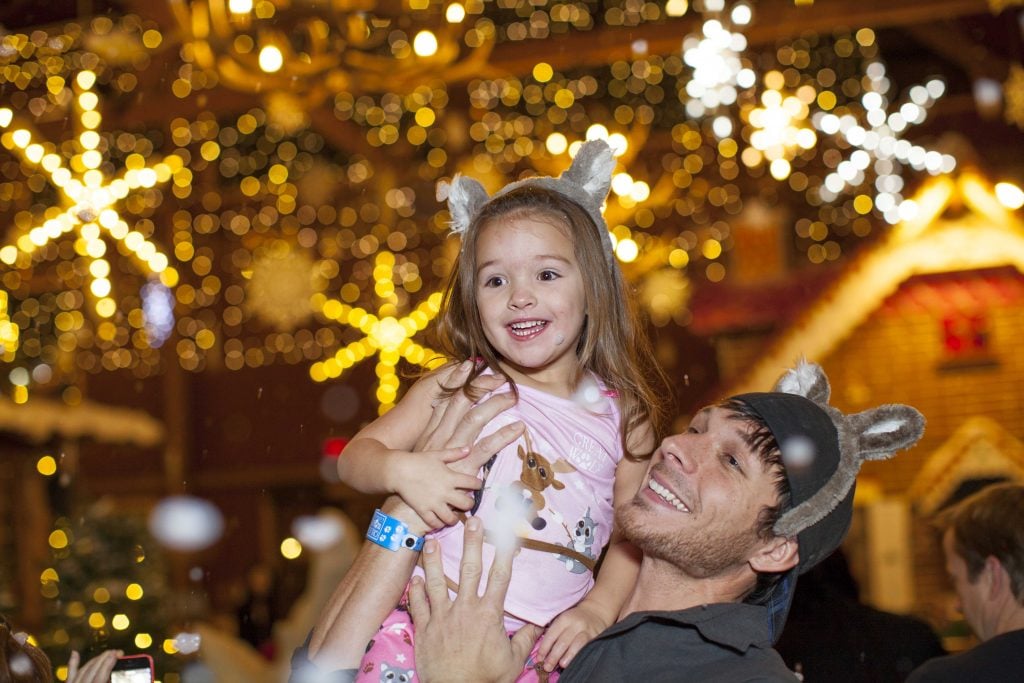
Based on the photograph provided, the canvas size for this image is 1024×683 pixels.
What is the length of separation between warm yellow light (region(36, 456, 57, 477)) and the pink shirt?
5881 mm

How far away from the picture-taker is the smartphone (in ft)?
5.47

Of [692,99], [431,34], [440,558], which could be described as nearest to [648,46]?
[431,34]

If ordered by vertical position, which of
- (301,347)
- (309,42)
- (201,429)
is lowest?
(201,429)

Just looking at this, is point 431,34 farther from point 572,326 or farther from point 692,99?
point 692,99

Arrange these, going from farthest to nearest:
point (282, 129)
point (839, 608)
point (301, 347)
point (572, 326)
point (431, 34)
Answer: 1. point (301, 347)
2. point (282, 129)
3. point (431, 34)
4. point (839, 608)
5. point (572, 326)

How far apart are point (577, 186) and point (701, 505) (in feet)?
2.11

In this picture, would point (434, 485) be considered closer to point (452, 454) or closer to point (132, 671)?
point (452, 454)

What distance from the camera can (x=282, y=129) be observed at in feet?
26.4

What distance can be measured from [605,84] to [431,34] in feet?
12.4

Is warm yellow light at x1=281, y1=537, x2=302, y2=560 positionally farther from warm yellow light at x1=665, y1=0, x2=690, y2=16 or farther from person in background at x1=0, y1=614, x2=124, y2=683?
person in background at x1=0, y1=614, x2=124, y2=683

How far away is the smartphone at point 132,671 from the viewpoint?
5.47 feet

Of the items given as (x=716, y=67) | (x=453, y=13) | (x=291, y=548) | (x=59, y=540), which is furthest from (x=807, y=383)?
(x=291, y=548)

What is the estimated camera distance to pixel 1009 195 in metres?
5.12

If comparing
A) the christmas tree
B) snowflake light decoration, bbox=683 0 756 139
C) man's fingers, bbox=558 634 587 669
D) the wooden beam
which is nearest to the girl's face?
man's fingers, bbox=558 634 587 669
